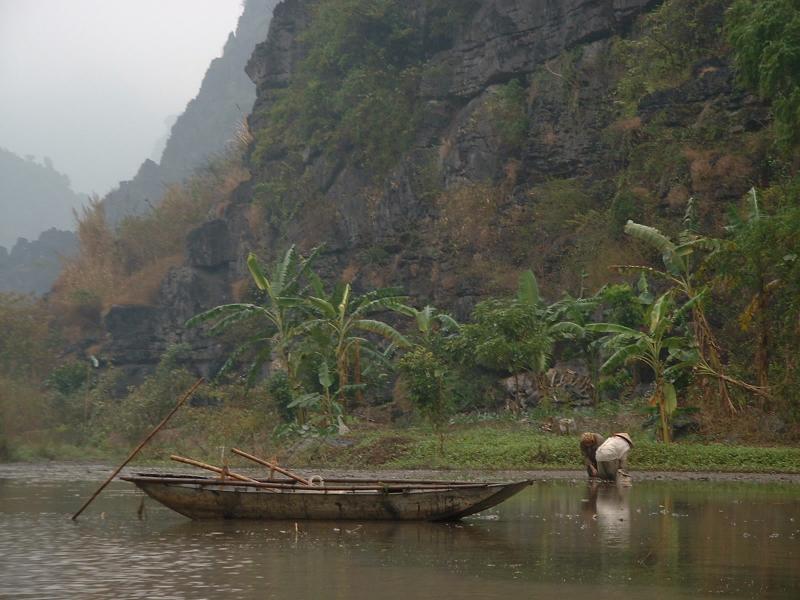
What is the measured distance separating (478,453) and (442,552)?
41.1 ft

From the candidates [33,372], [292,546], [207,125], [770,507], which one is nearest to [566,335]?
[770,507]

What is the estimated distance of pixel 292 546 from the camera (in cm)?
1516

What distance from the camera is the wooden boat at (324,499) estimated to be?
1697cm

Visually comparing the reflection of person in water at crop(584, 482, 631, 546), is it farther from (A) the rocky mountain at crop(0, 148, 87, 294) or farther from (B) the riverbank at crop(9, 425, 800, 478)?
(A) the rocky mountain at crop(0, 148, 87, 294)

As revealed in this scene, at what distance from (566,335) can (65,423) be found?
21874mm

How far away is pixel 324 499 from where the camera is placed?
1720cm

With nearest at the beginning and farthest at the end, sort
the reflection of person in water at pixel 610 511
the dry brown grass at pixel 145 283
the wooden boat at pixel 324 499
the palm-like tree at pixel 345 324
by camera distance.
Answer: the reflection of person in water at pixel 610 511 → the wooden boat at pixel 324 499 → the palm-like tree at pixel 345 324 → the dry brown grass at pixel 145 283

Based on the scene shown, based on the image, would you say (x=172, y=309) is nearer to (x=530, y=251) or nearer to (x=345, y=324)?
(x=530, y=251)

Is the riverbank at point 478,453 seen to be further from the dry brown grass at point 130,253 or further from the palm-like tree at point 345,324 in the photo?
the dry brown grass at point 130,253

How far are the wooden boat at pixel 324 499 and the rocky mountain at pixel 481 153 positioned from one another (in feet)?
65.7

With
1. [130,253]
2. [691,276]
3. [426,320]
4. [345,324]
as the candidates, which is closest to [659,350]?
[691,276]

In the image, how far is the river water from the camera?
1167cm

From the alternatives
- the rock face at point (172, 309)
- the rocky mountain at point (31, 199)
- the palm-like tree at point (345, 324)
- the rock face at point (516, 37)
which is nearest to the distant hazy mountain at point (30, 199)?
the rocky mountain at point (31, 199)

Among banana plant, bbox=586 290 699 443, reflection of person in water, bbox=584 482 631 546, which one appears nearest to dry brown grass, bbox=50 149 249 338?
banana plant, bbox=586 290 699 443
